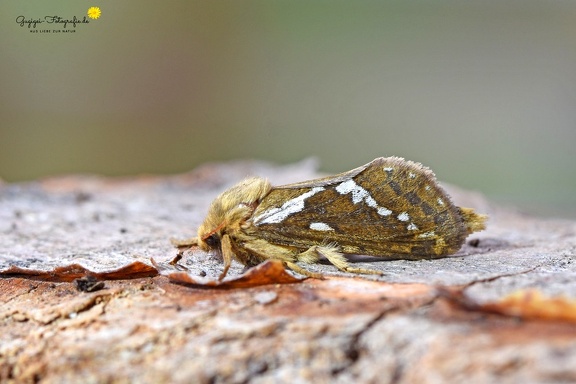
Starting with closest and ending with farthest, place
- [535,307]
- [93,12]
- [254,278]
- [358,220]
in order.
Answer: [535,307], [254,278], [358,220], [93,12]

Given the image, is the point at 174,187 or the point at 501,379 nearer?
the point at 501,379

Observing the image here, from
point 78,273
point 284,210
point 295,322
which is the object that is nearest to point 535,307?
point 295,322

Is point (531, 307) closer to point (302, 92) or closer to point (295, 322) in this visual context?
point (295, 322)

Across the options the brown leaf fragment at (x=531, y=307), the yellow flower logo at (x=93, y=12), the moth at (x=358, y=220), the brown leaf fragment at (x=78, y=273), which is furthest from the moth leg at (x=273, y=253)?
the yellow flower logo at (x=93, y=12)

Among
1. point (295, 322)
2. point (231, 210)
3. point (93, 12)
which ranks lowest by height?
point (295, 322)

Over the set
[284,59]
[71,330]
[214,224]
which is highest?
[284,59]

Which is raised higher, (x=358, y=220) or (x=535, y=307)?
(x=358, y=220)

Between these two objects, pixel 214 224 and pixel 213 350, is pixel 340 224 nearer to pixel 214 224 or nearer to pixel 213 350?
pixel 214 224

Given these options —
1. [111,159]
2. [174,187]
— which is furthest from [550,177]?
[111,159]
